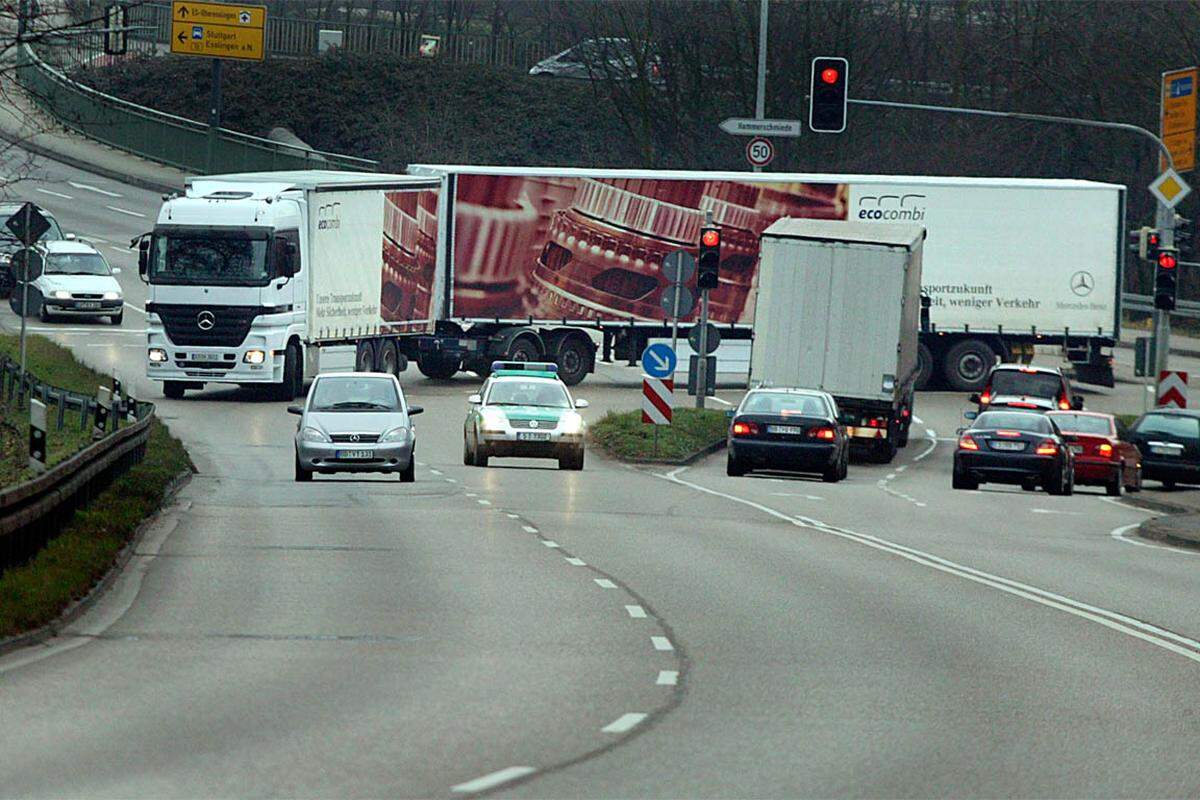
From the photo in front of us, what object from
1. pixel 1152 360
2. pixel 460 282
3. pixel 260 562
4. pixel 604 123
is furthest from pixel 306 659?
pixel 604 123

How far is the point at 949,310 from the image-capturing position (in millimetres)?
46469

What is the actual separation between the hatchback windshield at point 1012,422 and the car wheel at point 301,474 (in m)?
10.1

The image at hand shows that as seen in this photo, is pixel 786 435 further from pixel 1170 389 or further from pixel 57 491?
pixel 57 491

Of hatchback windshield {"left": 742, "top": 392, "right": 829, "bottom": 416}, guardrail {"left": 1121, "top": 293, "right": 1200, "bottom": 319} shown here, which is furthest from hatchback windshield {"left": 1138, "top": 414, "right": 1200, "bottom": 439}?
guardrail {"left": 1121, "top": 293, "right": 1200, "bottom": 319}

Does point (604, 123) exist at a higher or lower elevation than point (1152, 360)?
higher

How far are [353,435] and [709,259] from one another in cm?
1009

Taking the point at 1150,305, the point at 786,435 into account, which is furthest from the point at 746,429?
the point at 1150,305

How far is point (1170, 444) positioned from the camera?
35344 mm

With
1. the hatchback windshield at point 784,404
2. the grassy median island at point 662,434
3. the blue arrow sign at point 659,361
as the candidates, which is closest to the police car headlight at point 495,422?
the hatchback windshield at point 784,404

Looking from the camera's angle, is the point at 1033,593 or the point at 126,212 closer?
the point at 1033,593

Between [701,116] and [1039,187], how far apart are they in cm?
2718

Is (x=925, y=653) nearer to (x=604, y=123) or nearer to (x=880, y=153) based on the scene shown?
(x=880, y=153)

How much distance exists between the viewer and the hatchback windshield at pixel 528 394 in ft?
102

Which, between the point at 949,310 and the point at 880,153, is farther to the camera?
the point at 880,153
